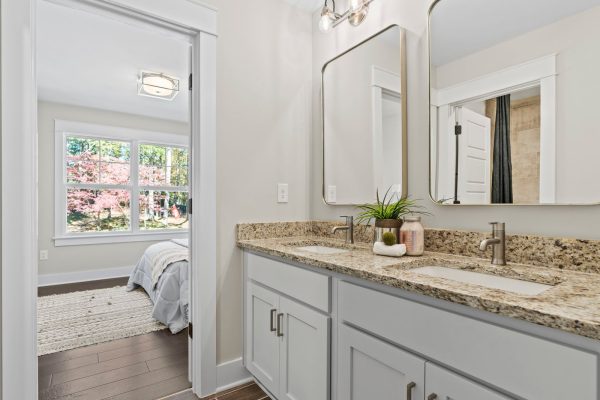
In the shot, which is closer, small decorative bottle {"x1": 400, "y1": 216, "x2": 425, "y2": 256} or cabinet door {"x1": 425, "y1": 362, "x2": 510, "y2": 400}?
cabinet door {"x1": 425, "y1": 362, "x2": 510, "y2": 400}

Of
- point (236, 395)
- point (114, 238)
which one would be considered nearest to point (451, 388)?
point (236, 395)

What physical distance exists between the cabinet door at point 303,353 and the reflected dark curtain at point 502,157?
0.87m

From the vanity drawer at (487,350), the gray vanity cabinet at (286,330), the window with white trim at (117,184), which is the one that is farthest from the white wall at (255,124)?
the window with white trim at (117,184)

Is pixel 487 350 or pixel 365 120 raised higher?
pixel 365 120

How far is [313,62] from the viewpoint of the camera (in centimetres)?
228

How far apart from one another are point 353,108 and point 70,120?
4.12m

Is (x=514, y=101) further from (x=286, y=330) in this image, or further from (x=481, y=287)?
(x=286, y=330)

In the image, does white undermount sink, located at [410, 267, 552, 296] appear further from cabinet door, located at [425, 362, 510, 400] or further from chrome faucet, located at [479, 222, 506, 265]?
cabinet door, located at [425, 362, 510, 400]

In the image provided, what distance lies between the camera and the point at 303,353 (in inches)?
56.2

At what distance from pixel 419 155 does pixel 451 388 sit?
3.47ft

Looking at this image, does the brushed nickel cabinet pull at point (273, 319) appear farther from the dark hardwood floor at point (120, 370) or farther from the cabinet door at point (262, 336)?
the dark hardwood floor at point (120, 370)

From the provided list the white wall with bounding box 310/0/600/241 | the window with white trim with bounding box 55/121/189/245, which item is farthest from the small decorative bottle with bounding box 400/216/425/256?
the window with white trim with bounding box 55/121/189/245

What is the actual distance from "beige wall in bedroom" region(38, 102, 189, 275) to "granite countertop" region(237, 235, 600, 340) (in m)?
3.89

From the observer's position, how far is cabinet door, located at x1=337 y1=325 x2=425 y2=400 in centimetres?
97
